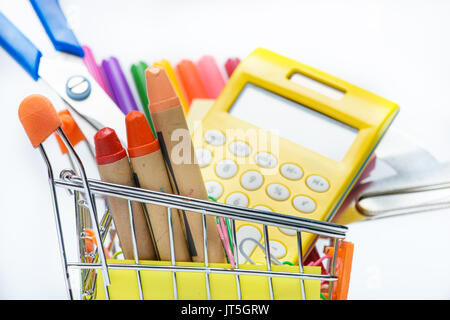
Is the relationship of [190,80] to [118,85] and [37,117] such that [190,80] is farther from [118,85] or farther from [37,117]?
[37,117]

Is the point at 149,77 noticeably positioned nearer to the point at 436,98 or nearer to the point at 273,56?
the point at 273,56

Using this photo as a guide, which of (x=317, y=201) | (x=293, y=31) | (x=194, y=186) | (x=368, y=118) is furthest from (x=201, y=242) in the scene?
(x=293, y=31)

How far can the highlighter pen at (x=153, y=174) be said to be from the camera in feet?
0.97

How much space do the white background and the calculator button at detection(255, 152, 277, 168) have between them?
0.48ft

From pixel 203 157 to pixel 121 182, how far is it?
21 centimetres

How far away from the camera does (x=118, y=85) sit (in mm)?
629

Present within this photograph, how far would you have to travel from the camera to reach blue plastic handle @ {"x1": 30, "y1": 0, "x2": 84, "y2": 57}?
553mm

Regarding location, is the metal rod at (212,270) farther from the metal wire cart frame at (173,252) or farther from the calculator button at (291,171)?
the calculator button at (291,171)

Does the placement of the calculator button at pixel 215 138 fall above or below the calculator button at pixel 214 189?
above

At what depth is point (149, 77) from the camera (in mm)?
293

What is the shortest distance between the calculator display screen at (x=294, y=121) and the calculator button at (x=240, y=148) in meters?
0.04

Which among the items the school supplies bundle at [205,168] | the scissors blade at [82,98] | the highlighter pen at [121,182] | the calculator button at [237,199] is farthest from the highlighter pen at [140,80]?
the highlighter pen at [121,182]

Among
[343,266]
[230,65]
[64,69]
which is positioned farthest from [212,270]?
[230,65]

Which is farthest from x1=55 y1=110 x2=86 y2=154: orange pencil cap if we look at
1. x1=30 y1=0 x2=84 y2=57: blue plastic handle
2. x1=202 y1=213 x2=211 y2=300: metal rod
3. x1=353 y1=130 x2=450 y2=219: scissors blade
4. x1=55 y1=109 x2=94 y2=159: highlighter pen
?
x1=353 y1=130 x2=450 y2=219: scissors blade
